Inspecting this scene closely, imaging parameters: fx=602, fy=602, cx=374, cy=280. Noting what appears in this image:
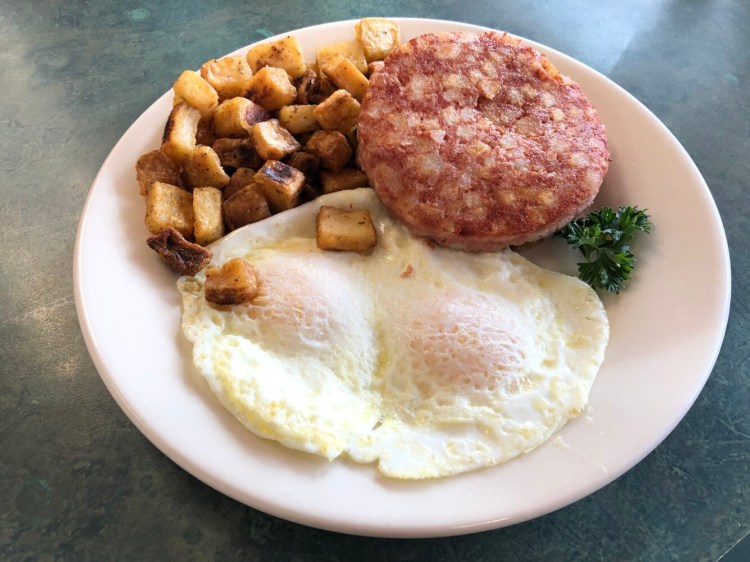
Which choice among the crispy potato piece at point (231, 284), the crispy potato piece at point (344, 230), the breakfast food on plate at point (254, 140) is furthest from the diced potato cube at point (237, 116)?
the crispy potato piece at point (231, 284)

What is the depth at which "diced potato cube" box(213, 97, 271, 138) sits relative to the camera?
1.73 m

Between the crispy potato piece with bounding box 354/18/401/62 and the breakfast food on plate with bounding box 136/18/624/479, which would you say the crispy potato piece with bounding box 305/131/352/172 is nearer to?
the breakfast food on plate with bounding box 136/18/624/479

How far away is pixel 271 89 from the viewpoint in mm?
1778

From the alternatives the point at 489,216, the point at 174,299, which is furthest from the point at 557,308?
the point at 174,299

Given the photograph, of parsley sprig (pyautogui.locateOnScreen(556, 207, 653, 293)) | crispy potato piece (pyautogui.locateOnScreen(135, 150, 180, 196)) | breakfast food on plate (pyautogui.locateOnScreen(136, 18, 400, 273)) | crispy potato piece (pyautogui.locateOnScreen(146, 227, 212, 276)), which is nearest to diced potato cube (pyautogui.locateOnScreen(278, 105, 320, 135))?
breakfast food on plate (pyautogui.locateOnScreen(136, 18, 400, 273))

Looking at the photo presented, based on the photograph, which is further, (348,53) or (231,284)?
(348,53)

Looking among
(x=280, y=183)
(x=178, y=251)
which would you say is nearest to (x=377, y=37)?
(x=280, y=183)

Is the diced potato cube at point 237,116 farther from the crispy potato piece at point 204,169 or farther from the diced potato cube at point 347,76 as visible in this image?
the diced potato cube at point 347,76

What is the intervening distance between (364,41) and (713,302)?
1273 mm

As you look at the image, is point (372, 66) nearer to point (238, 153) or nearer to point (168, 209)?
point (238, 153)

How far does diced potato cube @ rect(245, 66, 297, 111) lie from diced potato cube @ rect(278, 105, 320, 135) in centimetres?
3

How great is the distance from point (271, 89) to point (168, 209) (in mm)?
477

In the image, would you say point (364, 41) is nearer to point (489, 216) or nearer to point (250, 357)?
point (489, 216)

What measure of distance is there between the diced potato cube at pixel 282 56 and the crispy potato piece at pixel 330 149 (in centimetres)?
28
